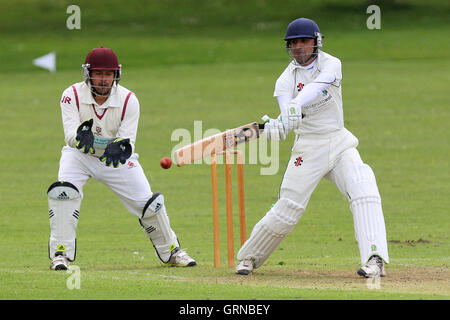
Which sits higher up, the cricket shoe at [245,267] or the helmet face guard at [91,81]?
the helmet face guard at [91,81]

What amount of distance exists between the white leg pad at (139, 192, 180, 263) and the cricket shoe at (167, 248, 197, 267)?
0.15 feet

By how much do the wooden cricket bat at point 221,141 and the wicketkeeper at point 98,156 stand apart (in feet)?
2.93

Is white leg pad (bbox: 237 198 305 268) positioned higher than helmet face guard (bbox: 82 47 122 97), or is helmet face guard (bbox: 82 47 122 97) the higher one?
helmet face guard (bbox: 82 47 122 97)

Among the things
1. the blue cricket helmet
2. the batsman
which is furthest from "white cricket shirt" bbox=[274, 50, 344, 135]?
the blue cricket helmet

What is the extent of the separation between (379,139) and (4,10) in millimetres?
27034

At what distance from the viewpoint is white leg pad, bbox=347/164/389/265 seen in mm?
8742

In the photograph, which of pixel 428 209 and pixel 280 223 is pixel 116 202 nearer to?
pixel 428 209

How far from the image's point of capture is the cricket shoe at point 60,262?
9375 mm

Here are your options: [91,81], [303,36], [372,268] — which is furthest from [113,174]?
[372,268]

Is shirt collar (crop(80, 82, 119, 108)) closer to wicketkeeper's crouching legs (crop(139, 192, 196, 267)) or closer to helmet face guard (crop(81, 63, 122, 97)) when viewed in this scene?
helmet face guard (crop(81, 63, 122, 97))

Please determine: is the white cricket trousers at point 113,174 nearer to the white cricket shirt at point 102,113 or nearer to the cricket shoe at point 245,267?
the white cricket shirt at point 102,113

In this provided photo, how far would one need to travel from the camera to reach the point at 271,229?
9.16m

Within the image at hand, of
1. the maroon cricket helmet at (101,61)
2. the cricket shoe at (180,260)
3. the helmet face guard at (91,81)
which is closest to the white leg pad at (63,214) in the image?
the helmet face guard at (91,81)

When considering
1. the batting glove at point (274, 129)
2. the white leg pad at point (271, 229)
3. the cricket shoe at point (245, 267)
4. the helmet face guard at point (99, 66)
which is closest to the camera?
the batting glove at point (274, 129)
